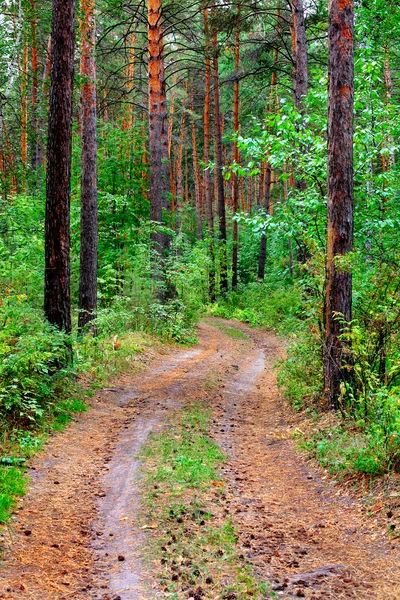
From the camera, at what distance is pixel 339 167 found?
7965 millimetres

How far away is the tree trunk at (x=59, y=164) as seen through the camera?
352 inches

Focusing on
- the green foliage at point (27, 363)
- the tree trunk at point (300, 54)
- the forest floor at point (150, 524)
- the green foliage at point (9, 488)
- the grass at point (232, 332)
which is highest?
the tree trunk at point (300, 54)

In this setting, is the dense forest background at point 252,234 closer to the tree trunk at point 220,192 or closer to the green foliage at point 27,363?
the green foliage at point 27,363

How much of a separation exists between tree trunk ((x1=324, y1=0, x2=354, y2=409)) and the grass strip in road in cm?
257

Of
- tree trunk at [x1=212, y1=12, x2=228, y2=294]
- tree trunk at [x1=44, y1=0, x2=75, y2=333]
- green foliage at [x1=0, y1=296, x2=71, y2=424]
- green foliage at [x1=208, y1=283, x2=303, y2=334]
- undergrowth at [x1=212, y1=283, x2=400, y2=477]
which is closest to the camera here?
undergrowth at [x1=212, y1=283, x2=400, y2=477]

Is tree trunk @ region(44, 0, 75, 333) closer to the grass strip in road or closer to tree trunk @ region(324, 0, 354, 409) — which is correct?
the grass strip in road

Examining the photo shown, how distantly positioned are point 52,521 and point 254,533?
1858 mm

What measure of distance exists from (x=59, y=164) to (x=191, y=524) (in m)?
6.50

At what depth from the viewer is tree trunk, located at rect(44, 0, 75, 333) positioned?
29.3 ft

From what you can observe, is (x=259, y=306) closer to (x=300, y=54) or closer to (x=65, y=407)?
(x=300, y=54)

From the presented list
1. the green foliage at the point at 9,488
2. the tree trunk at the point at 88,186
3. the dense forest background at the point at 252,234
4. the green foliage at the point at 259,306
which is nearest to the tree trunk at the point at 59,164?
the dense forest background at the point at 252,234

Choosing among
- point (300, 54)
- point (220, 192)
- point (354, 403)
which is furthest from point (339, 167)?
point (220, 192)

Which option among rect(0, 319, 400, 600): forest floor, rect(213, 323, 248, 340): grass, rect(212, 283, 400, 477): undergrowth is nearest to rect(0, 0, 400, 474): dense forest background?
rect(212, 283, 400, 477): undergrowth

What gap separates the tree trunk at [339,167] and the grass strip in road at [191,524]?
2.57 m
